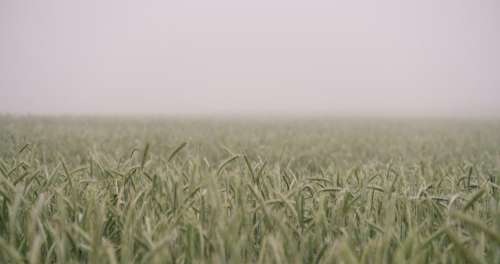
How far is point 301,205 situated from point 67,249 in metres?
0.81

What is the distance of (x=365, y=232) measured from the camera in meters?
1.30

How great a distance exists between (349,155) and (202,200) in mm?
3770

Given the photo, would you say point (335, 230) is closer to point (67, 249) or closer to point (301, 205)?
point (301, 205)

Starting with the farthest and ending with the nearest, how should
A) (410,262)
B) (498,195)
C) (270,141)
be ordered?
(270,141) < (498,195) < (410,262)

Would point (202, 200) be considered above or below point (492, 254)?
above

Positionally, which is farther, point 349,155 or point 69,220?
point 349,155

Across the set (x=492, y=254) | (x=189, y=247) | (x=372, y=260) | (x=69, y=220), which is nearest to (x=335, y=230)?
(x=372, y=260)

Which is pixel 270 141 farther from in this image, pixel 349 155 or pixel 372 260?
pixel 372 260

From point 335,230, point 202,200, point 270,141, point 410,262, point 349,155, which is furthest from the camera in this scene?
point 270,141

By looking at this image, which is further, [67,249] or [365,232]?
[365,232]

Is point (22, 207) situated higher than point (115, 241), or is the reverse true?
point (22, 207)

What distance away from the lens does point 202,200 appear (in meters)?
1.29

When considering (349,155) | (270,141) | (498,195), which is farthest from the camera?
(270,141)

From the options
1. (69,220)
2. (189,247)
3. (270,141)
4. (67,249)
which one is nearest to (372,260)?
(189,247)
